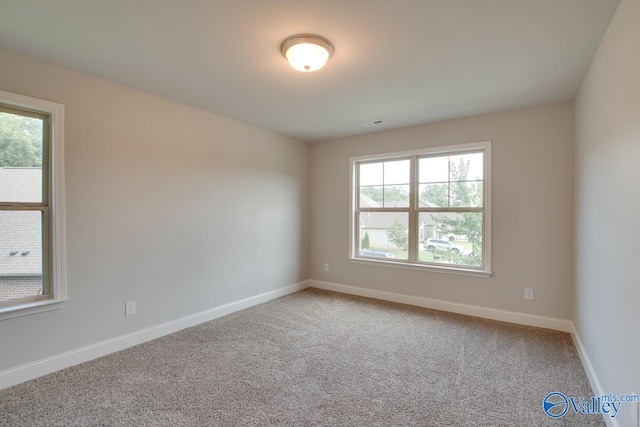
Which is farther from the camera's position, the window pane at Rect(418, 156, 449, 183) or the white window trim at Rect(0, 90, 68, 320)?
the window pane at Rect(418, 156, 449, 183)

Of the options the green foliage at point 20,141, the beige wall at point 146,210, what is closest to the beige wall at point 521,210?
the beige wall at point 146,210

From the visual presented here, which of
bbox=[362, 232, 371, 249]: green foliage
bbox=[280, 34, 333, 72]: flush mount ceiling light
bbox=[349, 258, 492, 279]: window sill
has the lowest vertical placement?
bbox=[349, 258, 492, 279]: window sill

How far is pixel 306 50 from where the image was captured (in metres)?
2.09

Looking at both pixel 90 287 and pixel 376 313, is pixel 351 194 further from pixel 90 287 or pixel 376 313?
pixel 90 287

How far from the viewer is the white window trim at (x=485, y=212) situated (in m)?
3.61

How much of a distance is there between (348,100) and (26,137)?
2744 mm

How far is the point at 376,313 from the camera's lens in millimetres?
3791

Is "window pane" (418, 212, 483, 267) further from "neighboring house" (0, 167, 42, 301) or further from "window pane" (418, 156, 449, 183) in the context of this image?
"neighboring house" (0, 167, 42, 301)

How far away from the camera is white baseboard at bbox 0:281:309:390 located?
2236 mm

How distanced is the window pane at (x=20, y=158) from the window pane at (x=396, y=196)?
3787mm

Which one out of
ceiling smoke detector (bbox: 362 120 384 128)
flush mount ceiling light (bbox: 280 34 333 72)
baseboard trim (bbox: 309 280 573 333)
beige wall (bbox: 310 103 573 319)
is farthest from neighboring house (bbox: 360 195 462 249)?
flush mount ceiling light (bbox: 280 34 333 72)

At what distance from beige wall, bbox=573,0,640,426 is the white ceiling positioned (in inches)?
10.7

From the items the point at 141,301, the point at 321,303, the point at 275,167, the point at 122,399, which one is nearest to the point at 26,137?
the point at 141,301

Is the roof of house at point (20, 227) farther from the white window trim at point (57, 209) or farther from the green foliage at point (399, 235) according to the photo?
the green foliage at point (399, 235)
